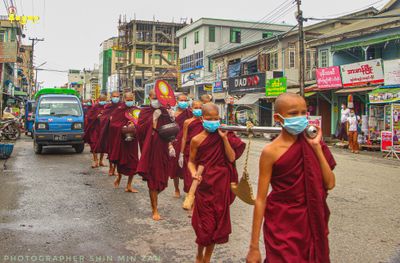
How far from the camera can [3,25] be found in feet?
146

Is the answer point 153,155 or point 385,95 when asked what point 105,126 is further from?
point 385,95

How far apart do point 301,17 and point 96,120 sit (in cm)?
1167

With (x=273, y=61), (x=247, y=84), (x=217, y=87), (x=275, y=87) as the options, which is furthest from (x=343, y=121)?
(x=217, y=87)

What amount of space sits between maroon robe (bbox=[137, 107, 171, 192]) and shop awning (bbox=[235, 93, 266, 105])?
22.1m

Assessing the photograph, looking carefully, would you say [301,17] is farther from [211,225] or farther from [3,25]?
[3,25]

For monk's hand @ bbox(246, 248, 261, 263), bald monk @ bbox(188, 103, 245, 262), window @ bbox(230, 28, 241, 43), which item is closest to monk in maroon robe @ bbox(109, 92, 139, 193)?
bald monk @ bbox(188, 103, 245, 262)

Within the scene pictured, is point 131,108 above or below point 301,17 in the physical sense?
below

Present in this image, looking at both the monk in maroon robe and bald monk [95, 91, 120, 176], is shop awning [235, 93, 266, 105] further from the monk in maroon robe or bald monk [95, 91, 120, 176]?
the monk in maroon robe

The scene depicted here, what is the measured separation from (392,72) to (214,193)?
14984 mm

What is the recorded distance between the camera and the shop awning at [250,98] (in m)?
28.3

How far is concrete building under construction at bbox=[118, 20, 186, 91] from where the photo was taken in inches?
2714

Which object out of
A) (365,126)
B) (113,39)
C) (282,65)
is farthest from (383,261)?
(113,39)

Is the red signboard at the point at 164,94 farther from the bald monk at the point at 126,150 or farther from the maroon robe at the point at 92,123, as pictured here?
the maroon robe at the point at 92,123

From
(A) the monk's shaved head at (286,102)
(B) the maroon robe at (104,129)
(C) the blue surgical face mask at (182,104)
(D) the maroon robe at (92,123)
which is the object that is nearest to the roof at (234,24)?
(D) the maroon robe at (92,123)
